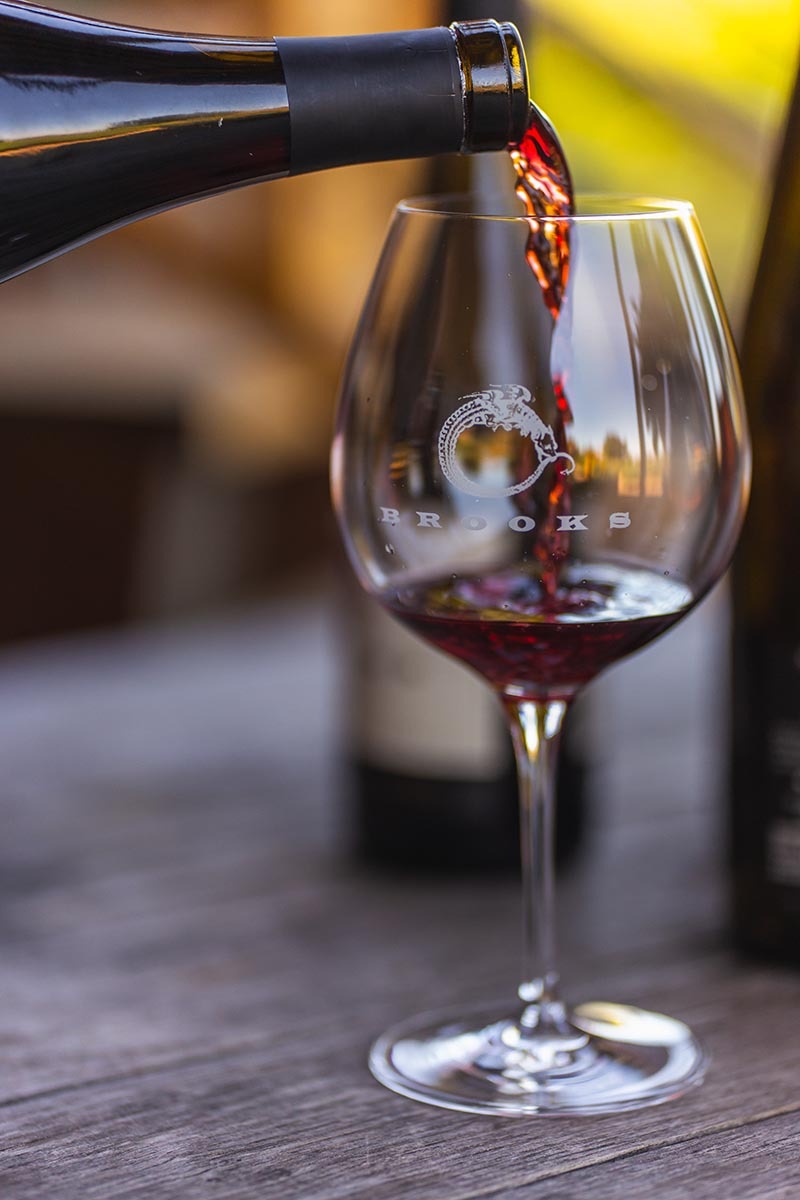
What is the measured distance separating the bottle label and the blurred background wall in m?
1.82

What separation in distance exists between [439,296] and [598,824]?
406 mm

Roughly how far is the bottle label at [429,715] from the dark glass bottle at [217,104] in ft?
1.22

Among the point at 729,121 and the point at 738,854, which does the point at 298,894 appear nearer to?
the point at 738,854

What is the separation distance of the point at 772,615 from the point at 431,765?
8.3 inches

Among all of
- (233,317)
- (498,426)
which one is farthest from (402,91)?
(233,317)

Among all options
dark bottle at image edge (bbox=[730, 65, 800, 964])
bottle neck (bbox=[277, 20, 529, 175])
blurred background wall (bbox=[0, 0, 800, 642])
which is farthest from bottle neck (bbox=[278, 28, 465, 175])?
blurred background wall (bbox=[0, 0, 800, 642])

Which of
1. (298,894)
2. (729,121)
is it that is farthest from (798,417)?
(729,121)

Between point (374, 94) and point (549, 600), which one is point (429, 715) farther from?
point (374, 94)

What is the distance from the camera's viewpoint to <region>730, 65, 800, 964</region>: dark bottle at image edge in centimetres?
70

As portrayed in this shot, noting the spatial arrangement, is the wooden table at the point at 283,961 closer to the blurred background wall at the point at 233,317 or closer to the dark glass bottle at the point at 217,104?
the dark glass bottle at the point at 217,104

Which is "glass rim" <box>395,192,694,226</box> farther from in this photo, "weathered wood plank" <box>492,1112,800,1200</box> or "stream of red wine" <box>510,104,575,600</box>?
"weathered wood plank" <box>492,1112,800,1200</box>

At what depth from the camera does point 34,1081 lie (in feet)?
1.96

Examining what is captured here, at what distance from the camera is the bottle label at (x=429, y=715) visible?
857 millimetres

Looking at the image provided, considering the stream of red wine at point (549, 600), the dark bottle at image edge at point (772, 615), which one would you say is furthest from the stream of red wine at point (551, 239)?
the dark bottle at image edge at point (772, 615)
